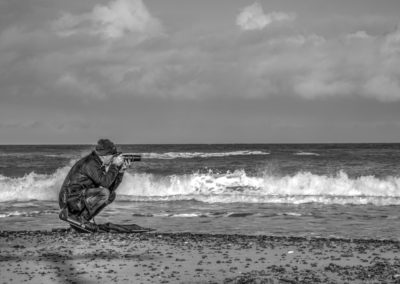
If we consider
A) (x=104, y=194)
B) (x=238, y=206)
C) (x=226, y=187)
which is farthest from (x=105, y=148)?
(x=226, y=187)

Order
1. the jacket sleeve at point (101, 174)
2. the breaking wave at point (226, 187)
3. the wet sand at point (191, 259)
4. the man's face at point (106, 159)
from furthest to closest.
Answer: the breaking wave at point (226, 187), the man's face at point (106, 159), the jacket sleeve at point (101, 174), the wet sand at point (191, 259)

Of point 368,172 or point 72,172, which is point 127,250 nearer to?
point 72,172

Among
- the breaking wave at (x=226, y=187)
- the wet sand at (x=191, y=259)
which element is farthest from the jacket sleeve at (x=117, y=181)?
the breaking wave at (x=226, y=187)

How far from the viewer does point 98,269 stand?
8.21m

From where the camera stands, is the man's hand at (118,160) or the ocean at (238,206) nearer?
the man's hand at (118,160)

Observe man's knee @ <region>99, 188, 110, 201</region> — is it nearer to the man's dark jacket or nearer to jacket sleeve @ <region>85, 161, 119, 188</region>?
the man's dark jacket

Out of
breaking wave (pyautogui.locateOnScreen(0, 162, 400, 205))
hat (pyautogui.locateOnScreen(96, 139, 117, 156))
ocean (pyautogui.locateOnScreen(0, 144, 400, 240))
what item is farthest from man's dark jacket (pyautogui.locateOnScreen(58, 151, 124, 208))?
breaking wave (pyautogui.locateOnScreen(0, 162, 400, 205))

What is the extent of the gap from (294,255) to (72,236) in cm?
409


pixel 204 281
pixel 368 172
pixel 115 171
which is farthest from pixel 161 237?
pixel 368 172

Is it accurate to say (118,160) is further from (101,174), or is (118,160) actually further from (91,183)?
(91,183)

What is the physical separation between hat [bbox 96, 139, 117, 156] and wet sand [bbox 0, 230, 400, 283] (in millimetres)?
1489

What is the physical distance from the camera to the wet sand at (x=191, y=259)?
7.77 m

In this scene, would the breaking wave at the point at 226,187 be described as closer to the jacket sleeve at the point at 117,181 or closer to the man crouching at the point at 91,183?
the man crouching at the point at 91,183

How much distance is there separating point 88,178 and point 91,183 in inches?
5.5
